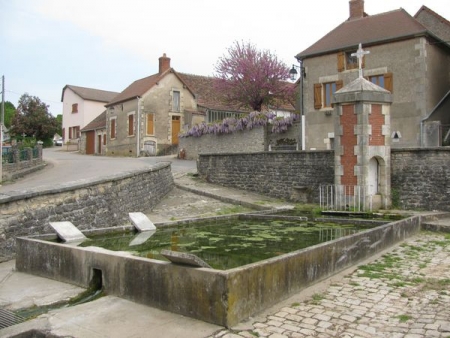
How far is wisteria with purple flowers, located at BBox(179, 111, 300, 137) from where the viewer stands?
23.8 meters

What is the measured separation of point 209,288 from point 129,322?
2.85 ft

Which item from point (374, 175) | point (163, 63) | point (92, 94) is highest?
point (163, 63)

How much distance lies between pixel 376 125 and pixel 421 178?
2.11m

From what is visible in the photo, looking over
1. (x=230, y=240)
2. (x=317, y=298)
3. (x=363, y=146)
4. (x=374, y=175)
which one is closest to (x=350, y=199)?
(x=374, y=175)

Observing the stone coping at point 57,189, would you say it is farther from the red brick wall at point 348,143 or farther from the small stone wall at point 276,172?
the red brick wall at point 348,143

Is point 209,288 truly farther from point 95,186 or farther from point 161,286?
point 95,186

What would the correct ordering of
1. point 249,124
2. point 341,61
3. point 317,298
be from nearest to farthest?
point 317,298 → point 341,61 → point 249,124

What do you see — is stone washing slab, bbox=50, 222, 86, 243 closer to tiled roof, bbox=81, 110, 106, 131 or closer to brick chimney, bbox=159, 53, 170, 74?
brick chimney, bbox=159, 53, 170, 74

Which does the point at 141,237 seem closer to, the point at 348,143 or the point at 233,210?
the point at 233,210

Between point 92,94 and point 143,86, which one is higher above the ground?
point 92,94

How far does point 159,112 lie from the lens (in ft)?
114

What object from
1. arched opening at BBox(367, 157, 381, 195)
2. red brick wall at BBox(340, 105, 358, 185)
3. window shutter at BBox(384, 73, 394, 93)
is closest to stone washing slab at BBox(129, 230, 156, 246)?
red brick wall at BBox(340, 105, 358, 185)

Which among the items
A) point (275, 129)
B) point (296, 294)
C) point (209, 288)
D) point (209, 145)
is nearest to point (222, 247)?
point (296, 294)

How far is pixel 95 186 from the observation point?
33.8 ft
